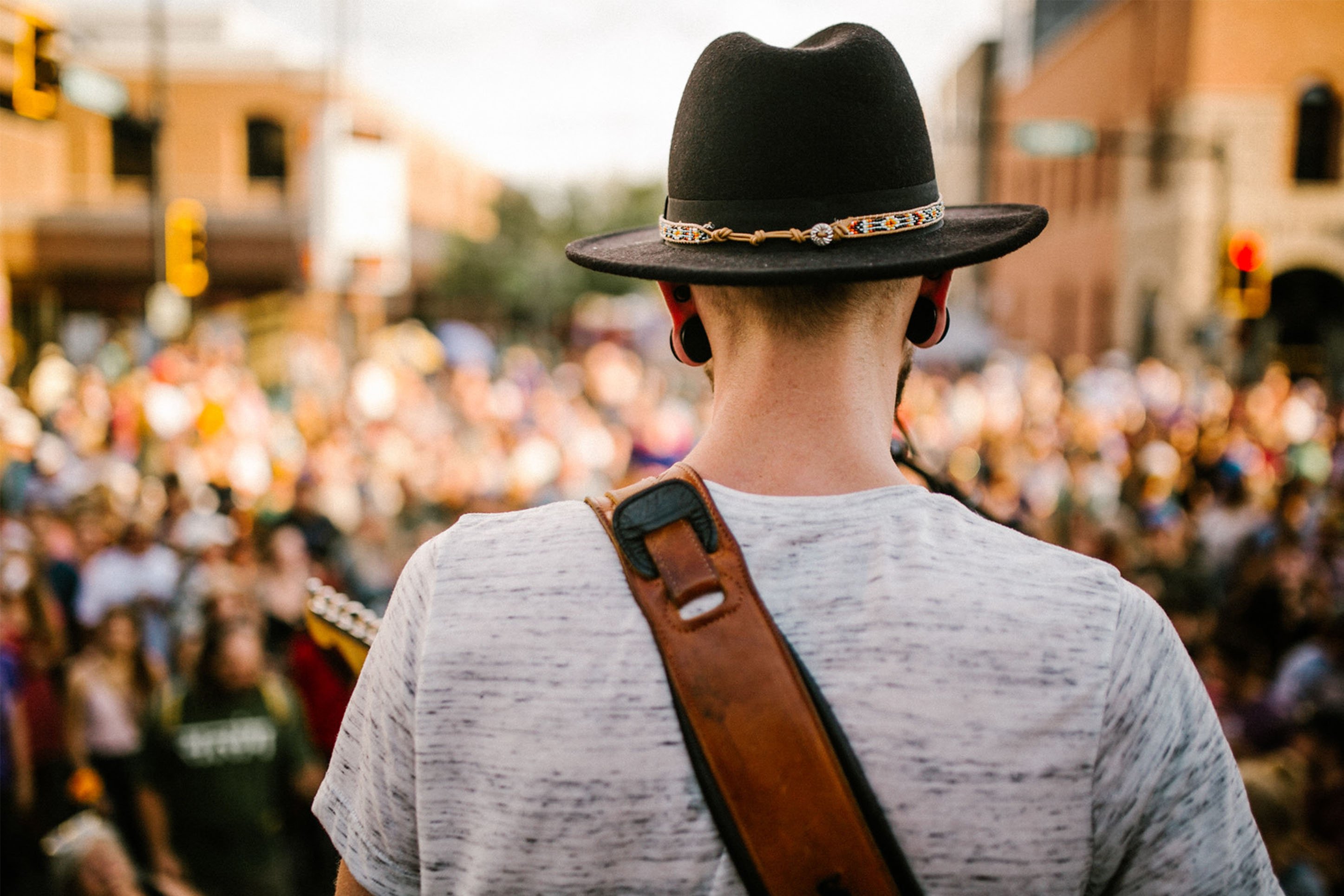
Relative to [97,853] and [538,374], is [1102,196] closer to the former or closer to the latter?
[538,374]

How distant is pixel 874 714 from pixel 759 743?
4.6 inches

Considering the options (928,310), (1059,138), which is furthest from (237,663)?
(1059,138)

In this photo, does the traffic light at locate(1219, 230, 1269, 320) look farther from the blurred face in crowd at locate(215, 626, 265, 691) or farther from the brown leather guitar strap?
the brown leather guitar strap

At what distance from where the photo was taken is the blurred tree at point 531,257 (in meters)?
41.5

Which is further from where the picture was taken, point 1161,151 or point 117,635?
point 1161,151

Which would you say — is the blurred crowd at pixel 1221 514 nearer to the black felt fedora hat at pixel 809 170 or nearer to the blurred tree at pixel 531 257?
the black felt fedora hat at pixel 809 170

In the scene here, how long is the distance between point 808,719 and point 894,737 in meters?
0.09

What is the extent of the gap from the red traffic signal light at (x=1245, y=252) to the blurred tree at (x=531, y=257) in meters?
24.9

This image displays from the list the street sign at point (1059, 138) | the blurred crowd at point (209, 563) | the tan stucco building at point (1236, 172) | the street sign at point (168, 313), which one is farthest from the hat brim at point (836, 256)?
the tan stucco building at point (1236, 172)

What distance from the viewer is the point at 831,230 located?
119 centimetres

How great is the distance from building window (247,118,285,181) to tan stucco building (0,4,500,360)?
0.04 metres

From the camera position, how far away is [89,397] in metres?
13.0

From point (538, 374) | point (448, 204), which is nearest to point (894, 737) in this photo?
point (538, 374)

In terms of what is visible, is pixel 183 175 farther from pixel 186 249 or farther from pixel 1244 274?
pixel 1244 274
